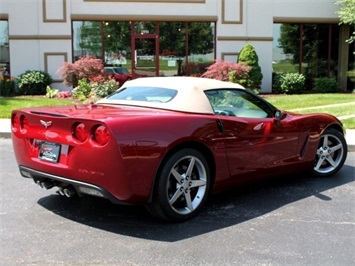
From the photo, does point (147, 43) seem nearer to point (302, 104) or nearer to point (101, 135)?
point (302, 104)

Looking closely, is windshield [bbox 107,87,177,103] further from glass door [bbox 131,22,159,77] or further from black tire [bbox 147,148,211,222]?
glass door [bbox 131,22,159,77]

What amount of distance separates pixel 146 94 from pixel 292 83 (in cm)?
1459

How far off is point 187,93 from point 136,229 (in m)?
1.53

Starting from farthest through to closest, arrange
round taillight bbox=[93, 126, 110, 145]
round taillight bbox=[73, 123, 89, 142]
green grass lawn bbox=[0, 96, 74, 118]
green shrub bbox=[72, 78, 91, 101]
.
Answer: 1. green shrub bbox=[72, 78, 91, 101]
2. green grass lawn bbox=[0, 96, 74, 118]
3. round taillight bbox=[73, 123, 89, 142]
4. round taillight bbox=[93, 126, 110, 145]

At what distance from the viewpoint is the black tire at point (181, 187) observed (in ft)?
13.9

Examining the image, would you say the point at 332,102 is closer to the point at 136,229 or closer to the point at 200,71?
the point at 200,71

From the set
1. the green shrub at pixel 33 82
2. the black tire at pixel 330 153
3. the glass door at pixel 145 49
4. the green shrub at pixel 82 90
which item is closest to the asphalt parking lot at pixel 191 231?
the black tire at pixel 330 153

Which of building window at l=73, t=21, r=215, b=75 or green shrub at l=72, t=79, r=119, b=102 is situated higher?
building window at l=73, t=21, r=215, b=75

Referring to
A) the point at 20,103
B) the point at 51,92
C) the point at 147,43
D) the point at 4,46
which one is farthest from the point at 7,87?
the point at 147,43

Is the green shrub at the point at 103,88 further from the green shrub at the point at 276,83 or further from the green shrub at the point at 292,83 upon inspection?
the green shrub at the point at 292,83

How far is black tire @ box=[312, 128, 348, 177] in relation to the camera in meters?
6.23

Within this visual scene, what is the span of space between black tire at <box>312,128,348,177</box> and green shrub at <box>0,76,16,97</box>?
540 inches

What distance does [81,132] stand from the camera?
→ 4125 mm

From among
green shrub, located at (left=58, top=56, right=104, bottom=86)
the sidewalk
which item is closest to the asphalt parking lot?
the sidewalk
